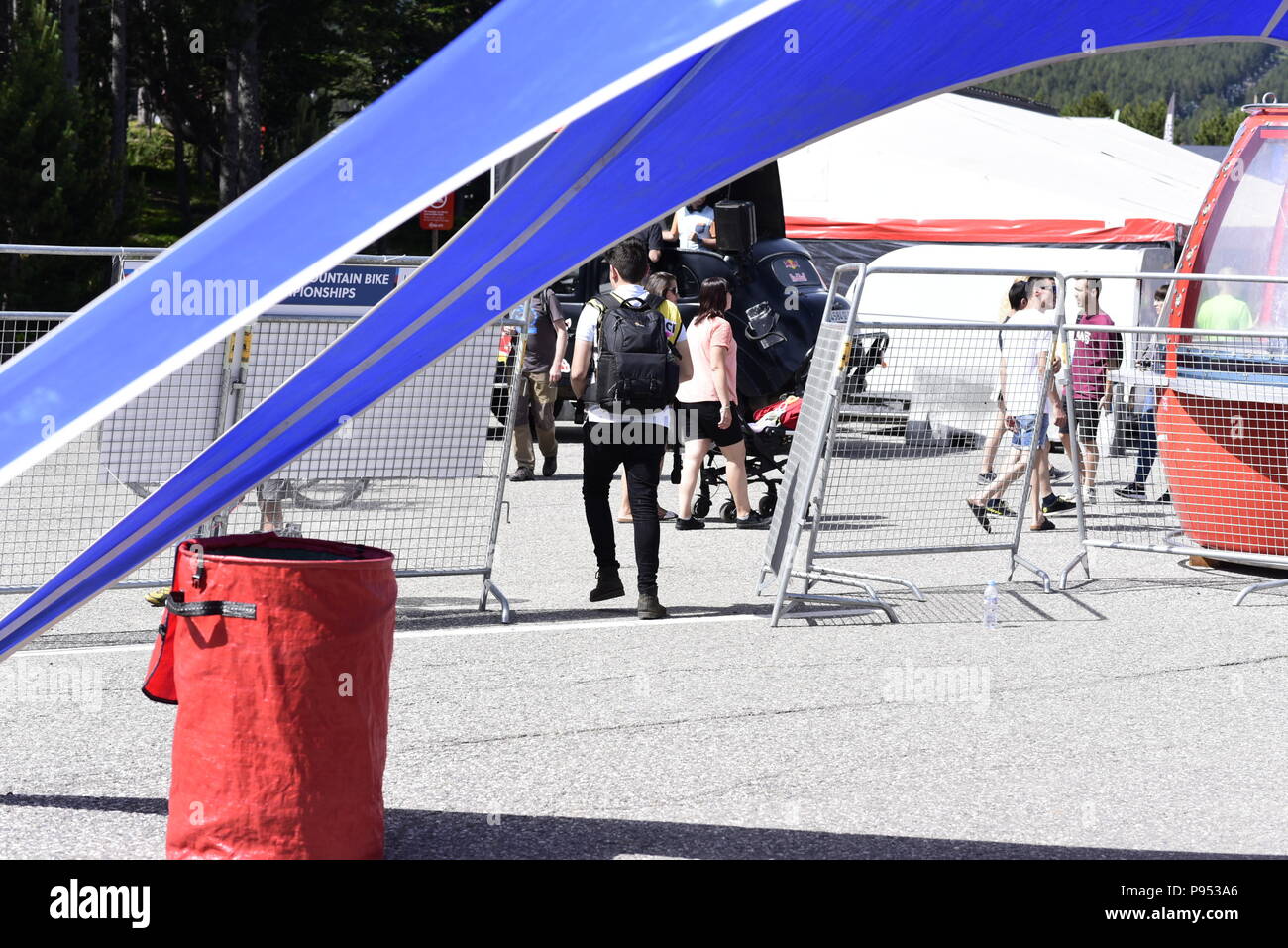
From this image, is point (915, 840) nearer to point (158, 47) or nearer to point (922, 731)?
point (922, 731)

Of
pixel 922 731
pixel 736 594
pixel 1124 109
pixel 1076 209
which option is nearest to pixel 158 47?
pixel 1076 209

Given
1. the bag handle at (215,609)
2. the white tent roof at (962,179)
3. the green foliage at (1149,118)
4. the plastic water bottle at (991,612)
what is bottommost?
the plastic water bottle at (991,612)

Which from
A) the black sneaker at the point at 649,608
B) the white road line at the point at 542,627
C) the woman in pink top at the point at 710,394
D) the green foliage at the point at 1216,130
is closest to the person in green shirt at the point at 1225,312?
the woman in pink top at the point at 710,394

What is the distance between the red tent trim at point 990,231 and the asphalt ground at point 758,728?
42.7 feet

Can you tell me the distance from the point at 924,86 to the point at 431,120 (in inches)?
58.8

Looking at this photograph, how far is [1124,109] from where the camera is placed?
10062 cm

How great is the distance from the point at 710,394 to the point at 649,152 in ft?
25.0

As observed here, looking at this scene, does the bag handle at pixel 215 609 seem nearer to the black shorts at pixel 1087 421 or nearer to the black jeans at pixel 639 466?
the black jeans at pixel 639 466

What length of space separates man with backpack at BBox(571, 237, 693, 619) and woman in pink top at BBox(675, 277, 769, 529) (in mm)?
1998

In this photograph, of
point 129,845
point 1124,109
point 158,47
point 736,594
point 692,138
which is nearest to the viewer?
point 692,138

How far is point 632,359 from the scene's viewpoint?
9195 millimetres

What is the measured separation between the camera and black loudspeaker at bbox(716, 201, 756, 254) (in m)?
15.9

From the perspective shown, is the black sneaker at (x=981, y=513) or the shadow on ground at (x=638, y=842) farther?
the black sneaker at (x=981, y=513)

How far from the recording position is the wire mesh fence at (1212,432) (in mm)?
10273
